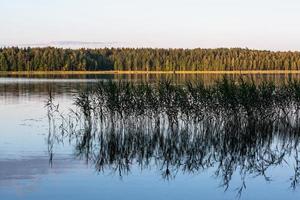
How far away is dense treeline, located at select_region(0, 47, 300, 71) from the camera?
13400 cm

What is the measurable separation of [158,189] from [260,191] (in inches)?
86.6

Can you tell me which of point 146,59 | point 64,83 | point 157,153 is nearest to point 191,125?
point 157,153

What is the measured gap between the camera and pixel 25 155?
53.0 ft

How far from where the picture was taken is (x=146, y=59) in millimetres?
156000

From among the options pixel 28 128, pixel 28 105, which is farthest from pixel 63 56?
pixel 28 128

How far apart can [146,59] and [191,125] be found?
136140 millimetres

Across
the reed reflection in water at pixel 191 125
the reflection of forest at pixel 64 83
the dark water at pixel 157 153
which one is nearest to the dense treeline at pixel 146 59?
the reflection of forest at pixel 64 83

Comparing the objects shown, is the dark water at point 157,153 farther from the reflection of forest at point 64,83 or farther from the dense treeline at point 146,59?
the dense treeline at point 146,59

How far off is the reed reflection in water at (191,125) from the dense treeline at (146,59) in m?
114

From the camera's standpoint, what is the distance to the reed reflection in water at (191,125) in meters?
16.7

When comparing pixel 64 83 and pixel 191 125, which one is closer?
pixel 191 125

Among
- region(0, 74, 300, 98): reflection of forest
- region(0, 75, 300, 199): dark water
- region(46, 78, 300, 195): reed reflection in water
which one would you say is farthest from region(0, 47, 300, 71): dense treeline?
region(46, 78, 300, 195): reed reflection in water

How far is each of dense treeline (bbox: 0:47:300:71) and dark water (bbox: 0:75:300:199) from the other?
111 metres

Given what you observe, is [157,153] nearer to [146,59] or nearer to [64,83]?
[64,83]
